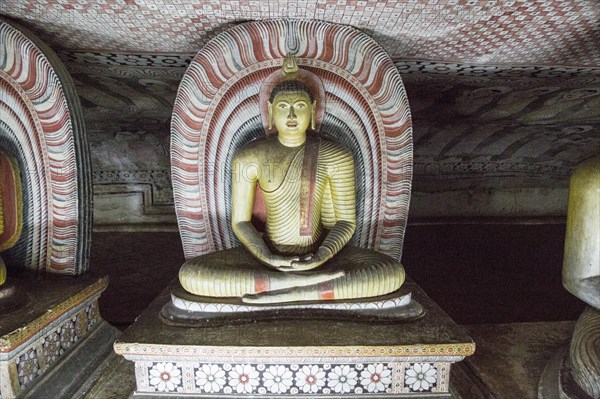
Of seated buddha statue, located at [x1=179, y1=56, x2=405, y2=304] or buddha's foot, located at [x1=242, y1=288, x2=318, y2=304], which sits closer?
buddha's foot, located at [x1=242, y1=288, x2=318, y2=304]

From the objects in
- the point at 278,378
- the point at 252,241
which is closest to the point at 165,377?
the point at 278,378

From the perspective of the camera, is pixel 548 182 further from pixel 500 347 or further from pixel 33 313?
pixel 33 313

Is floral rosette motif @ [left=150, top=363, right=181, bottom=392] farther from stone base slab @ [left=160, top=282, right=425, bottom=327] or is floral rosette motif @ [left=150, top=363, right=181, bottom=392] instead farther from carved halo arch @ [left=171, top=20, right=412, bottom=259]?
carved halo arch @ [left=171, top=20, right=412, bottom=259]

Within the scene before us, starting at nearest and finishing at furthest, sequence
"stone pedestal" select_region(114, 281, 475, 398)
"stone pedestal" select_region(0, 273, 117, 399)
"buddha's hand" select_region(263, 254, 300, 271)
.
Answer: "stone pedestal" select_region(114, 281, 475, 398), "stone pedestal" select_region(0, 273, 117, 399), "buddha's hand" select_region(263, 254, 300, 271)

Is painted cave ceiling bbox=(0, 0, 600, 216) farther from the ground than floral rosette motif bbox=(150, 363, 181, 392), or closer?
farther from the ground

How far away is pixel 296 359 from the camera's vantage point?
2174 mm

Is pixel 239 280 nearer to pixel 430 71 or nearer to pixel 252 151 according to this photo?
pixel 252 151

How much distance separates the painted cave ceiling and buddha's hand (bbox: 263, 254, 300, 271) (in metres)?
1.51

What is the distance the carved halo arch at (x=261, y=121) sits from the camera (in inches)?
118

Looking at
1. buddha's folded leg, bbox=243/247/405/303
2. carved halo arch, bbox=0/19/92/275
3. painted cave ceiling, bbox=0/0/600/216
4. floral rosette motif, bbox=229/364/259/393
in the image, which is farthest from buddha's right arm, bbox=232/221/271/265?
painted cave ceiling, bbox=0/0/600/216

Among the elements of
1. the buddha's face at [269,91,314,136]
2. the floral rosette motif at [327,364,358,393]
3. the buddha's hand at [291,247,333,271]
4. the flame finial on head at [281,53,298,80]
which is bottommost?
the floral rosette motif at [327,364,358,393]

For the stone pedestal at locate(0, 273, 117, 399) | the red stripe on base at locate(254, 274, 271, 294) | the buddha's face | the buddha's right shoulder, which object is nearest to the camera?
the stone pedestal at locate(0, 273, 117, 399)

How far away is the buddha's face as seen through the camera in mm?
2768

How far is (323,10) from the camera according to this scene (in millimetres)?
2756
